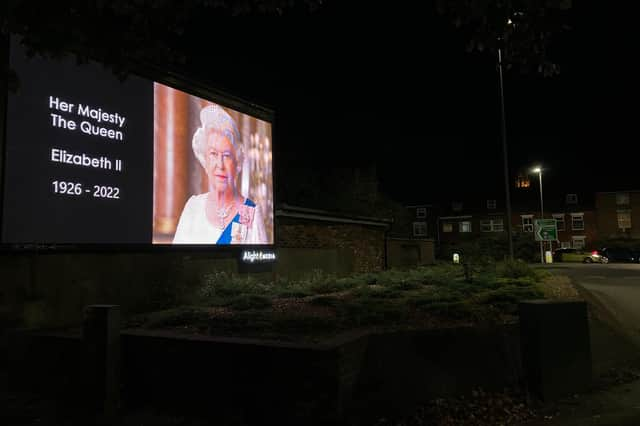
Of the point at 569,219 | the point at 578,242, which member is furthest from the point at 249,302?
the point at 569,219

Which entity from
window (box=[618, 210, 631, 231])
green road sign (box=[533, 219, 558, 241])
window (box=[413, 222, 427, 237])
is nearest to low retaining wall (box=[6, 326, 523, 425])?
green road sign (box=[533, 219, 558, 241])

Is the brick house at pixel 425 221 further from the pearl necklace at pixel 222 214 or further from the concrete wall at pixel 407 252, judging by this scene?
the pearl necklace at pixel 222 214

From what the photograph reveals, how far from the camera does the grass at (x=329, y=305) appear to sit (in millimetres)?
6859

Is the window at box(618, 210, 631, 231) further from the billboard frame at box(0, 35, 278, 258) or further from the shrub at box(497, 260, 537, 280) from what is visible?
the billboard frame at box(0, 35, 278, 258)

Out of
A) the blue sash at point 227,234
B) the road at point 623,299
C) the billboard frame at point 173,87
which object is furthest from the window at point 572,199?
the blue sash at point 227,234

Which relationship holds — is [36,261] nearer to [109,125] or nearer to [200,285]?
[109,125]

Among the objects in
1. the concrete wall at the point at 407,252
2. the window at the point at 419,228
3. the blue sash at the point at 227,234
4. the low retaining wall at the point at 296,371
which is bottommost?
the low retaining wall at the point at 296,371

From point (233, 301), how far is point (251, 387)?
13.3 ft

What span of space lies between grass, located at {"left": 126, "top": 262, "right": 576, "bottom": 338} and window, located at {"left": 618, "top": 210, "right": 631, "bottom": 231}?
4996cm

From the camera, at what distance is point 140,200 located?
9.15 meters

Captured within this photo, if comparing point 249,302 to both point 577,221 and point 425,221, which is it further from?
point 425,221

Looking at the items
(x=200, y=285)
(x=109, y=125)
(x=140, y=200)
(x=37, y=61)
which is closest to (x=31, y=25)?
(x=37, y=61)

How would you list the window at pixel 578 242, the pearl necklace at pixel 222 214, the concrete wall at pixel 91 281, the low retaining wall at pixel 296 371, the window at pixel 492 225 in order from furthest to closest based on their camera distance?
1. the window at pixel 492 225
2. the window at pixel 578 242
3. the pearl necklace at pixel 222 214
4. the concrete wall at pixel 91 281
5. the low retaining wall at pixel 296 371

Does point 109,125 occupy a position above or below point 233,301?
above
